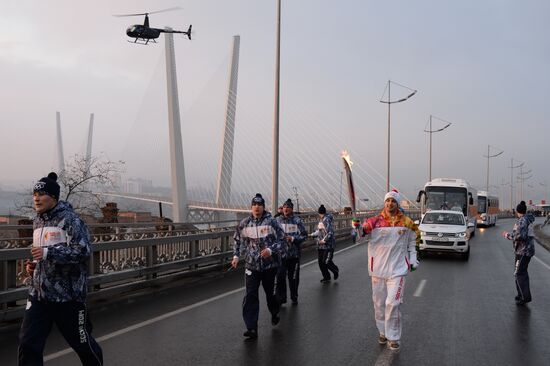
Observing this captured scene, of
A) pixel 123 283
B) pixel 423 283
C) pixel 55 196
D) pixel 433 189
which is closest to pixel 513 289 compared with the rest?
pixel 423 283

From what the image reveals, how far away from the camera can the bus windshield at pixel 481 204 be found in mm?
40656

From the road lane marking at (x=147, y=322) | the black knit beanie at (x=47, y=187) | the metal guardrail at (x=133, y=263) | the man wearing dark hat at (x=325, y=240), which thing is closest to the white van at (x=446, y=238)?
the man wearing dark hat at (x=325, y=240)

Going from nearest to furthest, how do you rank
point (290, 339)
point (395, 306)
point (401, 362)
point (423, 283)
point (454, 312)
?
Result: point (401, 362) < point (395, 306) < point (290, 339) < point (454, 312) < point (423, 283)

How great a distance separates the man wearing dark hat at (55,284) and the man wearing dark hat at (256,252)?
255cm

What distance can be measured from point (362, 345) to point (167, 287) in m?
5.07

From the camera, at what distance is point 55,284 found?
13.7ft

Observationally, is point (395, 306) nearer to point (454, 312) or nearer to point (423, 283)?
point (454, 312)

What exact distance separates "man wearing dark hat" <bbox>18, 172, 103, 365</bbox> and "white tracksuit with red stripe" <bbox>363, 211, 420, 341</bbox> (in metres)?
3.18

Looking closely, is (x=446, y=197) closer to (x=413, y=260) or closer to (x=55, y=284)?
(x=413, y=260)

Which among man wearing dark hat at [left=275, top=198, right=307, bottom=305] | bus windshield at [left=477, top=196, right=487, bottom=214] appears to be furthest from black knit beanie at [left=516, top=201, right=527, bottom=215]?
bus windshield at [left=477, top=196, right=487, bottom=214]

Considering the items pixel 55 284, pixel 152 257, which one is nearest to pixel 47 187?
pixel 55 284

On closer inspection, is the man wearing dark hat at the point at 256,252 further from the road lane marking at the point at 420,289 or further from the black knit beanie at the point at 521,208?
the black knit beanie at the point at 521,208

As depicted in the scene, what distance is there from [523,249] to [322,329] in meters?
4.17

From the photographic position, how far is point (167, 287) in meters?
10.3
